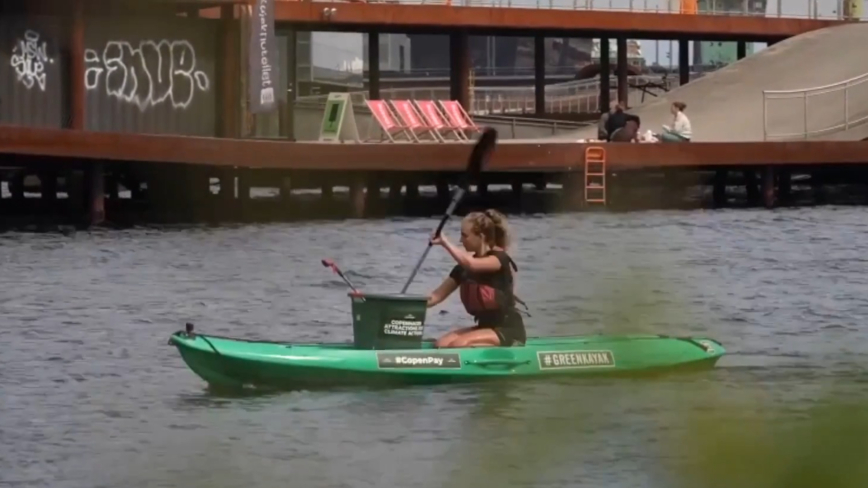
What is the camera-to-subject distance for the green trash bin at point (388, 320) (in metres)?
10.8

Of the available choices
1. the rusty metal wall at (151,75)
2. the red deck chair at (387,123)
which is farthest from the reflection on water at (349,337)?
the rusty metal wall at (151,75)

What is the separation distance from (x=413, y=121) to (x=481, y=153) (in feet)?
57.6

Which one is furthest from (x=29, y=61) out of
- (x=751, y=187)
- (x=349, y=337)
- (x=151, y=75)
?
(x=751, y=187)

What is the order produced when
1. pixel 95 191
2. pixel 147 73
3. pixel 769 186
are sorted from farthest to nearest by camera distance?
1. pixel 769 186
2. pixel 147 73
3. pixel 95 191

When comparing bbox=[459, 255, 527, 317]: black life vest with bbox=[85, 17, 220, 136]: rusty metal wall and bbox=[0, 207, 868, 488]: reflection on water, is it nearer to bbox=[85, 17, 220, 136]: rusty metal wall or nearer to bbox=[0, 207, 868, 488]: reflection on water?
bbox=[0, 207, 868, 488]: reflection on water

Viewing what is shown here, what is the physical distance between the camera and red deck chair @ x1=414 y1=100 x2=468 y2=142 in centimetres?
2941

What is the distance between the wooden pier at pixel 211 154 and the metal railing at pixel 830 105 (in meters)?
0.73

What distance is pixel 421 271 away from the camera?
67.9ft

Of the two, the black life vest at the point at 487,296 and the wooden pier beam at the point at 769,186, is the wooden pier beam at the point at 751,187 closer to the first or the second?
the wooden pier beam at the point at 769,186

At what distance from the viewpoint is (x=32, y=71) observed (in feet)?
83.7

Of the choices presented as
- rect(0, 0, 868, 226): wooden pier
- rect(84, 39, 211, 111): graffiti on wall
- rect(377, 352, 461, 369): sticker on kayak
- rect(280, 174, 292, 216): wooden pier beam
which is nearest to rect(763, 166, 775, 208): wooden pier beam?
rect(0, 0, 868, 226): wooden pier

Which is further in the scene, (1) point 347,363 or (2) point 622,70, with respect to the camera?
(2) point 622,70

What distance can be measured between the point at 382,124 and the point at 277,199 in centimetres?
392

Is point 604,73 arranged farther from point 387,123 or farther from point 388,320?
point 388,320
